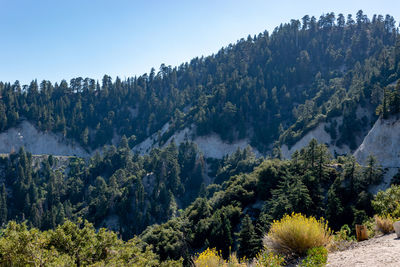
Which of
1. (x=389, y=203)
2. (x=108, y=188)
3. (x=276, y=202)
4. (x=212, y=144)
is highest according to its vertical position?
(x=389, y=203)

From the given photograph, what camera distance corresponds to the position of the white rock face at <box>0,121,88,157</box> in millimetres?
131375

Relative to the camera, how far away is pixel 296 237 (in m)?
10.6

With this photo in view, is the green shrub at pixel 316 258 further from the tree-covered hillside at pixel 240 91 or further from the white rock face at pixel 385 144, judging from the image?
the tree-covered hillside at pixel 240 91

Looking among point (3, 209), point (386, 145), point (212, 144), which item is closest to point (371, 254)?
point (386, 145)

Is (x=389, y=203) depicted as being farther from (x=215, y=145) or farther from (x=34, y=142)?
(x=34, y=142)

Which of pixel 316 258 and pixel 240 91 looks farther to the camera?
pixel 240 91

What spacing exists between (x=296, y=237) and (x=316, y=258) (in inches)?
61.4

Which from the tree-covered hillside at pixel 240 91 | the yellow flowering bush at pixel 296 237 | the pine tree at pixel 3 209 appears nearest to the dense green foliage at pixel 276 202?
the yellow flowering bush at pixel 296 237

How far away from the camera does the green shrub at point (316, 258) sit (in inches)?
350

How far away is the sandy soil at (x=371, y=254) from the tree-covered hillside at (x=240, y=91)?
301ft

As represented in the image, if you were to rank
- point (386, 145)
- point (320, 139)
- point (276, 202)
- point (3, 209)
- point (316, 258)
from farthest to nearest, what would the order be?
point (320, 139), point (3, 209), point (386, 145), point (276, 202), point (316, 258)

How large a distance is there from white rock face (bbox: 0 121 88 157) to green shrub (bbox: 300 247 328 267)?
142971 mm

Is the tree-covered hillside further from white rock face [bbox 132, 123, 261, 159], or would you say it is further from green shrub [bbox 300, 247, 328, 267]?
green shrub [bbox 300, 247, 328, 267]

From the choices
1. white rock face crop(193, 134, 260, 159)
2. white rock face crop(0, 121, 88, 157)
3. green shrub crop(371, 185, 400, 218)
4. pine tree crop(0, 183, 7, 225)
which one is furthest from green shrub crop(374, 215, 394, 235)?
white rock face crop(0, 121, 88, 157)
